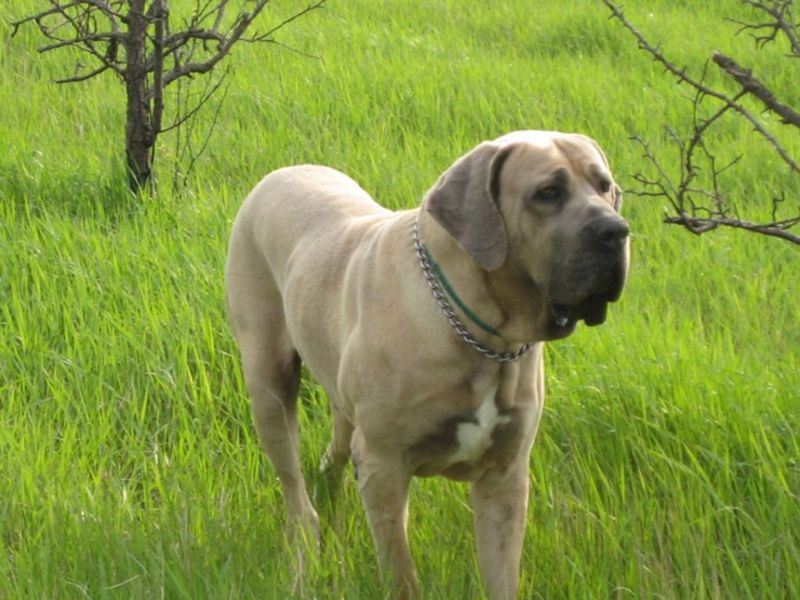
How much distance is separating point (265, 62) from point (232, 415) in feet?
13.8

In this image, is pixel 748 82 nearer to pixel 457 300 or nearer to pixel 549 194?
pixel 549 194

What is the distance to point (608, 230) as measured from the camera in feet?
9.33

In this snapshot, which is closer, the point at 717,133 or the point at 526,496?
the point at 526,496

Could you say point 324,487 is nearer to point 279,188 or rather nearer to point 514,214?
point 279,188

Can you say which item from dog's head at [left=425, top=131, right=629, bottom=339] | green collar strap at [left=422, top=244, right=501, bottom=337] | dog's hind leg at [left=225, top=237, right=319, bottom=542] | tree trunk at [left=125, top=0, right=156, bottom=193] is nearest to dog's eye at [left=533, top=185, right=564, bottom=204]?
dog's head at [left=425, top=131, right=629, bottom=339]

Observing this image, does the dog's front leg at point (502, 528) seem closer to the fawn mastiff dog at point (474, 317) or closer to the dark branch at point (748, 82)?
the fawn mastiff dog at point (474, 317)

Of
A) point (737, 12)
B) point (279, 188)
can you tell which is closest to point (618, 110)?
point (737, 12)

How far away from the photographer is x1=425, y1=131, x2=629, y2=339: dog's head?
2885 millimetres

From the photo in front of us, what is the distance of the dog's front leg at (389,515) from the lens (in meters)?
3.26

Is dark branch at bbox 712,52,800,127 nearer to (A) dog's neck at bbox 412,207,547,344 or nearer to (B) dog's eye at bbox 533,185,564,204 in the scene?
(B) dog's eye at bbox 533,185,564,204

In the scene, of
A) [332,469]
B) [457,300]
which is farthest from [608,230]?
[332,469]

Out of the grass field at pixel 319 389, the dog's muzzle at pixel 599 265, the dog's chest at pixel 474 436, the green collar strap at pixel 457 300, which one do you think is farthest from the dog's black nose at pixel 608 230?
the grass field at pixel 319 389

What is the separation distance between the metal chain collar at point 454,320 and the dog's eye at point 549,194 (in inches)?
12.8

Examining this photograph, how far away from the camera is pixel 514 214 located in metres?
3.06
